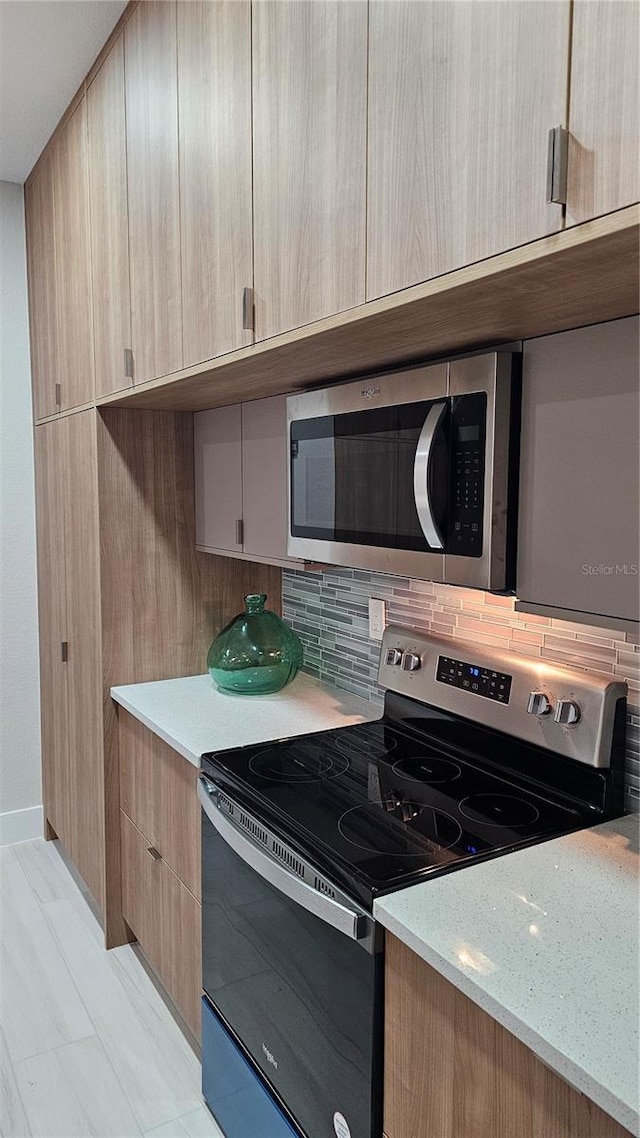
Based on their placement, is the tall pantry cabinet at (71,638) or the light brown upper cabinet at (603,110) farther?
the tall pantry cabinet at (71,638)

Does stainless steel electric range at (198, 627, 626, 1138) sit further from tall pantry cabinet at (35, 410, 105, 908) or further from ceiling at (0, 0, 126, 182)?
ceiling at (0, 0, 126, 182)

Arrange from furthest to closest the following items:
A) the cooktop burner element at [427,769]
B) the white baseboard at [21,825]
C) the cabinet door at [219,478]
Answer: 1. the white baseboard at [21,825]
2. the cabinet door at [219,478]
3. the cooktop burner element at [427,769]

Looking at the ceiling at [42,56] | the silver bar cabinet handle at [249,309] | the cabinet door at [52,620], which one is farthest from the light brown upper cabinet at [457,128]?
the cabinet door at [52,620]

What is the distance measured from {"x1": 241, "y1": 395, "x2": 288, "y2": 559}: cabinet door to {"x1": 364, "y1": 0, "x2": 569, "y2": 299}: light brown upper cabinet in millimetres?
860

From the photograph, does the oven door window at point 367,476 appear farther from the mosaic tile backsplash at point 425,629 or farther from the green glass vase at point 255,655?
the green glass vase at point 255,655

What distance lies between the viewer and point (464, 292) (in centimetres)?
107

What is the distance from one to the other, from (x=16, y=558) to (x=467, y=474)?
2.40m

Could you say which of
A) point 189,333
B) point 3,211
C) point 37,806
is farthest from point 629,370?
point 37,806

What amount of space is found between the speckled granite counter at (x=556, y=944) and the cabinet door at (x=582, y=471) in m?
0.41

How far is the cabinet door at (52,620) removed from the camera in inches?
113

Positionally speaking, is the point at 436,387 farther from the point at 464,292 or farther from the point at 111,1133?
the point at 111,1133

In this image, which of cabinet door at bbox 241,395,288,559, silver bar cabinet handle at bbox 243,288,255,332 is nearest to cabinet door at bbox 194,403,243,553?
cabinet door at bbox 241,395,288,559

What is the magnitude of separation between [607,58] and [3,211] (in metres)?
2.86

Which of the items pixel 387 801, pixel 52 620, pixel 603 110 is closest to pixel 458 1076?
pixel 387 801
